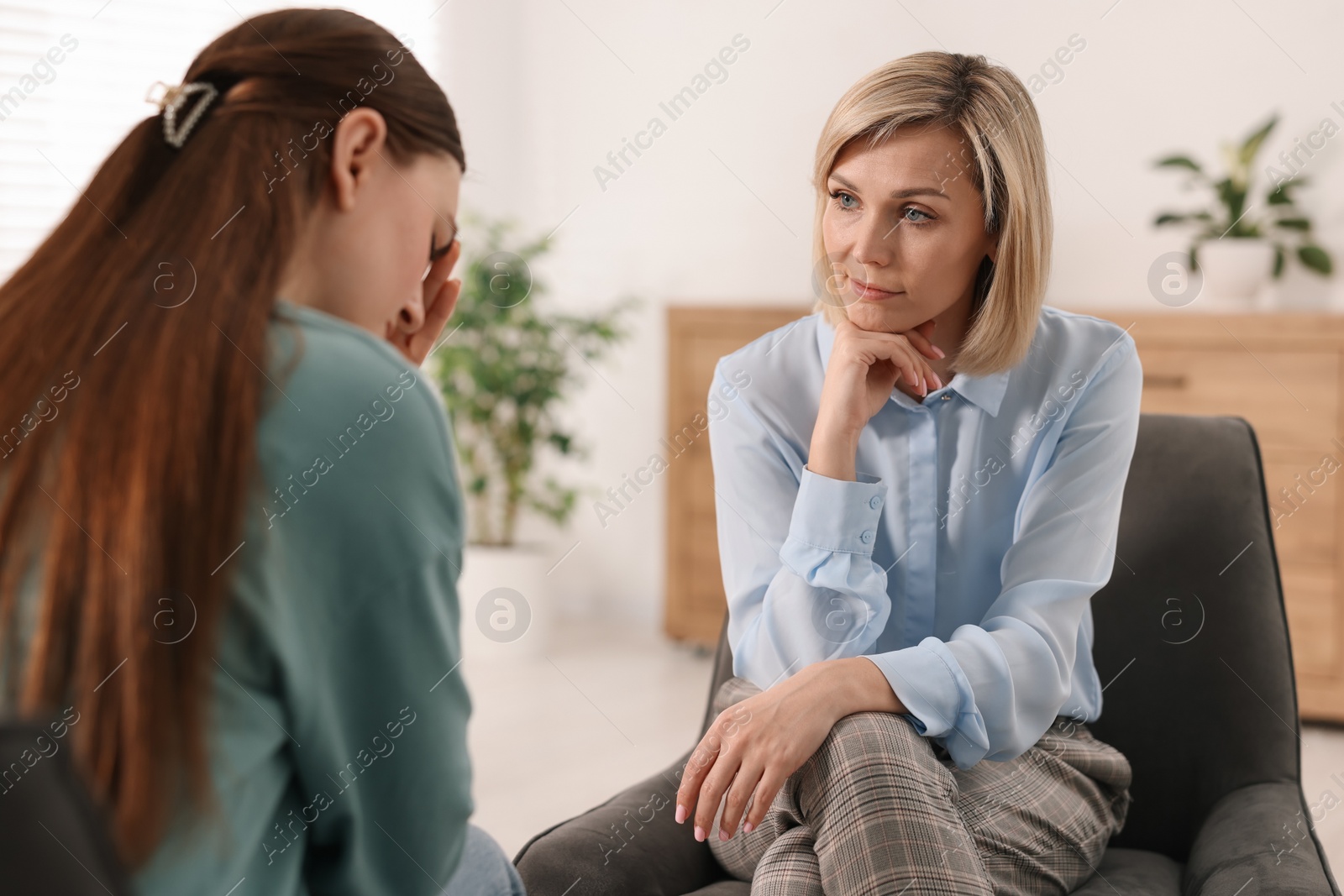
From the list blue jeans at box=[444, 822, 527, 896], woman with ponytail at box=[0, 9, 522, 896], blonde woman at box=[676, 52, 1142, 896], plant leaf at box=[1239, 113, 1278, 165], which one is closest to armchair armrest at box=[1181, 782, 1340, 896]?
blonde woman at box=[676, 52, 1142, 896]

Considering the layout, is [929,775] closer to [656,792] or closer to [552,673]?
[656,792]

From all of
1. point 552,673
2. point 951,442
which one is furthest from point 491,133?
point 951,442

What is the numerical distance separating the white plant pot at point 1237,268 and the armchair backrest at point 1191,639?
1760 millimetres

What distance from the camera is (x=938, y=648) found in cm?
119

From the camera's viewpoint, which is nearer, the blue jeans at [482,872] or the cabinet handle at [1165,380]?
the blue jeans at [482,872]

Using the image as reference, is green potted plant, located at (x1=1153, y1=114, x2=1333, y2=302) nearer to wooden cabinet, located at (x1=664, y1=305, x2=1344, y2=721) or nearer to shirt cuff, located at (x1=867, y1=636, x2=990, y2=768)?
wooden cabinet, located at (x1=664, y1=305, x2=1344, y2=721)

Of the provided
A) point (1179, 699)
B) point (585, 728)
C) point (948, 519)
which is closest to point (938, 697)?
point (948, 519)

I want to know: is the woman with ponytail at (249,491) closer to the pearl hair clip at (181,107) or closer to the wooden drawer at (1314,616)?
the pearl hair clip at (181,107)

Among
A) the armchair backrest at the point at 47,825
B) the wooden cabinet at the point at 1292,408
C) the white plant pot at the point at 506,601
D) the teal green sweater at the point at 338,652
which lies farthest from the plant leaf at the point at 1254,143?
the armchair backrest at the point at 47,825

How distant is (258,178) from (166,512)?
0.23 metres

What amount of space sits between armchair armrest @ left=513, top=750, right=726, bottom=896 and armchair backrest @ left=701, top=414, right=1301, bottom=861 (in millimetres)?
174

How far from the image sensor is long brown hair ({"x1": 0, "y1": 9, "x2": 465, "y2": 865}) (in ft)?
1.94

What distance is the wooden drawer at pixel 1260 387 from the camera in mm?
2809

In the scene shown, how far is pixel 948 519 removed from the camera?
1375 mm
